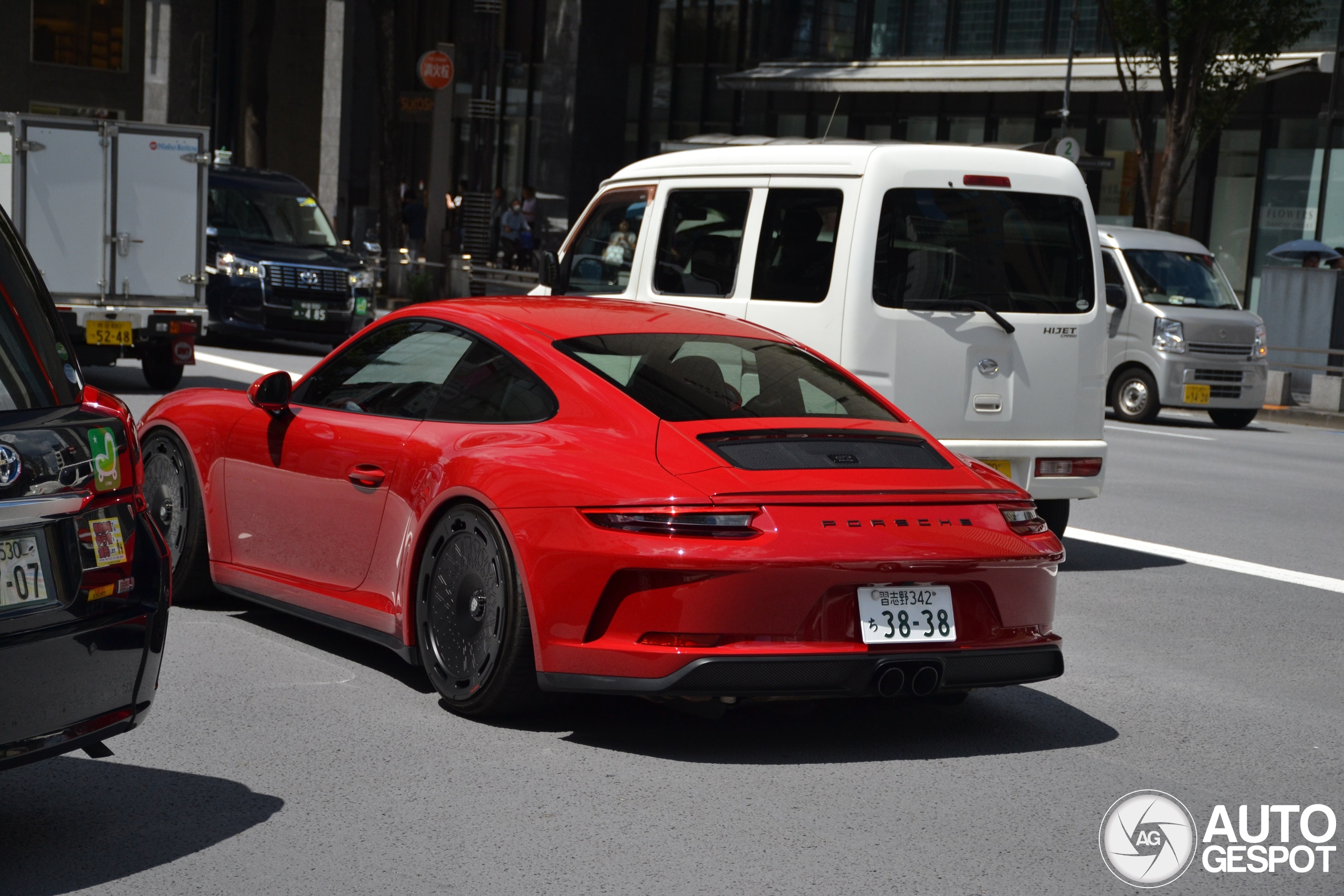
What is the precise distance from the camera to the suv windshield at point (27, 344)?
4.02 meters

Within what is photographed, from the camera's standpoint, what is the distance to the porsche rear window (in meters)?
5.71

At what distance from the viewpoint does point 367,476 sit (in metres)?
6.05

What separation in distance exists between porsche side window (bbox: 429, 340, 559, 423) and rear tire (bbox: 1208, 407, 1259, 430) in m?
16.4

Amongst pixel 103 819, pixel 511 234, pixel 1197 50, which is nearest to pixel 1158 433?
pixel 1197 50

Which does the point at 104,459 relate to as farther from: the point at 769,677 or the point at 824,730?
the point at 824,730

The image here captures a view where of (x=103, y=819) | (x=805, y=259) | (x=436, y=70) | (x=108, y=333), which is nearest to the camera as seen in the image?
(x=103, y=819)

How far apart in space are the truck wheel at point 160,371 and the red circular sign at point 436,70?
13.6 meters

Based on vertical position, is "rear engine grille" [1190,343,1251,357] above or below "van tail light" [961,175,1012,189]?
below

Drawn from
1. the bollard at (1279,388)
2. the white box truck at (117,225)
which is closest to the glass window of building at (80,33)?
the white box truck at (117,225)

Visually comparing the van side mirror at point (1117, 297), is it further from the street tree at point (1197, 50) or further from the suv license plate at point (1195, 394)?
the street tree at point (1197, 50)

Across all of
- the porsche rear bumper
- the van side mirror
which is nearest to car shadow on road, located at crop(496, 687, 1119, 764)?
the porsche rear bumper

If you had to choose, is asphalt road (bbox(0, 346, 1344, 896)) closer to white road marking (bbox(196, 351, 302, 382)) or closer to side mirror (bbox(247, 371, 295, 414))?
side mirror (bbox(247, 371, 295, 414))

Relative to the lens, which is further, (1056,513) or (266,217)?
(266,217)

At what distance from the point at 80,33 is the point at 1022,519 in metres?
51.0
